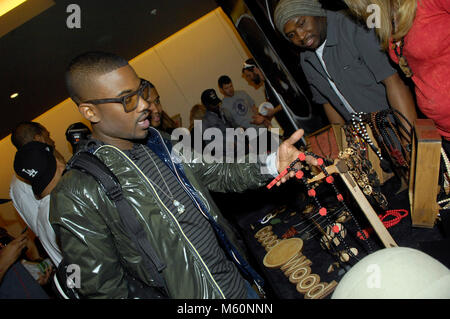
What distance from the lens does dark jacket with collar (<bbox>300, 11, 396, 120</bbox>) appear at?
7.39 ft

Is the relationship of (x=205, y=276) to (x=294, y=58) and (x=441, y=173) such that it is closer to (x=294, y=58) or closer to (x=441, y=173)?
(x=441, y=173)

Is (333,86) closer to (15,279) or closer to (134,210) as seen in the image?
(134,210)

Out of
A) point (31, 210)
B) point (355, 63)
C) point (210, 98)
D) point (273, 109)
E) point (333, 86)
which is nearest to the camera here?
point (355, 63)

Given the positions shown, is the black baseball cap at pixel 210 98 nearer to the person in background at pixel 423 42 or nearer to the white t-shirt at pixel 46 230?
the white t-shirt at pixel 46 230

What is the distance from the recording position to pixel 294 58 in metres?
3.76

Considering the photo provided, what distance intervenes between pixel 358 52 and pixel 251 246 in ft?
6.46

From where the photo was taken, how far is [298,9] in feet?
8.03

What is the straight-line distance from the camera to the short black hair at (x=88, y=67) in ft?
5.38

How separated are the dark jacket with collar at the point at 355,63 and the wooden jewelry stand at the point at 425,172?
70 centimetres

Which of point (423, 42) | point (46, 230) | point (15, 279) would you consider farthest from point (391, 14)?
point (15, 279)

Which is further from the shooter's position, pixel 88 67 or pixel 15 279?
pixel 15 279

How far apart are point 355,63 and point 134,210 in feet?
6.80

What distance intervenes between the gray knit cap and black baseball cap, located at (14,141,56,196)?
237cm

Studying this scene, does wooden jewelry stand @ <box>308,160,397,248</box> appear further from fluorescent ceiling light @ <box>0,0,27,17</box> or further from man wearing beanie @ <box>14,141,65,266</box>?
fluorescent ceiling light @ <box>0,0,27,17</box>
